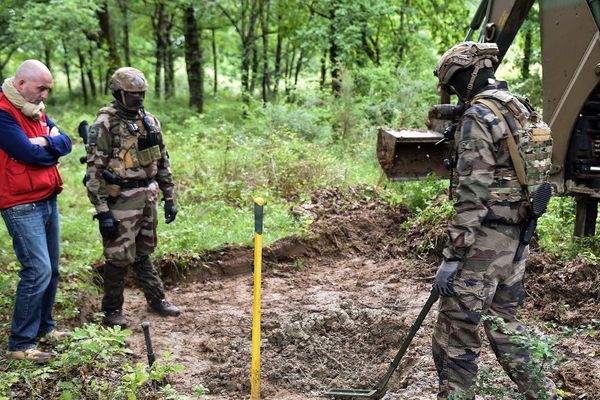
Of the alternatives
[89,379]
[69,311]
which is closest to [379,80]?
[69,311]

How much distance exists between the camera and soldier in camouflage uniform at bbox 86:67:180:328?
204 inches

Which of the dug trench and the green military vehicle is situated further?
the green military vehicle

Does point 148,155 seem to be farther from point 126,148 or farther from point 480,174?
point 480,174

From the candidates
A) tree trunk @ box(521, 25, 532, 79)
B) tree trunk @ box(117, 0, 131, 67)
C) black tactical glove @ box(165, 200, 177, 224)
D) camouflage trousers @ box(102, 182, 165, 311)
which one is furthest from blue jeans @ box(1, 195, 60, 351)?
tree trunk @ box(117, 0, 131, 67)

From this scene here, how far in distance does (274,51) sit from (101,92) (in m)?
6.75

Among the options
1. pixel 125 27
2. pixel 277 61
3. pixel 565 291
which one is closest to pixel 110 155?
pixel 565 291

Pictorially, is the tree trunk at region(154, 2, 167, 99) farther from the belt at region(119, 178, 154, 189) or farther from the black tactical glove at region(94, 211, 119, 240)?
the black tactical glove at region(94, 211, 119, 240)

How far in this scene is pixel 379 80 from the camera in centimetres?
1401

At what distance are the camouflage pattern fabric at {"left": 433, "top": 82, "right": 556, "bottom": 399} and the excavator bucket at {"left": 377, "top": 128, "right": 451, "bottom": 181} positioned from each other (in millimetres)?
1867

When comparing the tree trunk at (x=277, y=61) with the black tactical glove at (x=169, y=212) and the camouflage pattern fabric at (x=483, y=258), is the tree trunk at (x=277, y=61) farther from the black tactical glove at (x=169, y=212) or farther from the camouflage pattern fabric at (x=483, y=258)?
the camouflage pattern fabric at (x=483, y=258)

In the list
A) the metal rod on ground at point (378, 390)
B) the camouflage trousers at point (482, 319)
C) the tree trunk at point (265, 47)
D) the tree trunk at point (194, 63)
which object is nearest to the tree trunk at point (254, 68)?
the tree trunk at point (265, 47)

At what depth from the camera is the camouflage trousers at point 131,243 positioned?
17.5 ft

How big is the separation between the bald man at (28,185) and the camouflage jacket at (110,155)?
597 millimetres

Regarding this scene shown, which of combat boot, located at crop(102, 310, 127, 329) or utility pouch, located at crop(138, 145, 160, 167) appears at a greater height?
utility pouch, located at crop(138, 145, 160, 167)
